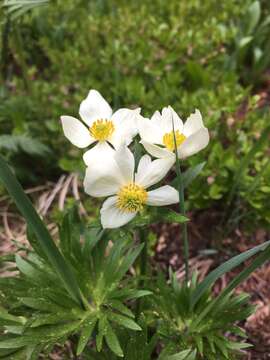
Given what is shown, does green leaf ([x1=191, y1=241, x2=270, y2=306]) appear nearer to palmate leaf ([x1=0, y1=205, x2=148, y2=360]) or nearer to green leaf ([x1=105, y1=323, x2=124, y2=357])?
palmate leaf ([x1=0, y1=205, x2=148, y2=360])

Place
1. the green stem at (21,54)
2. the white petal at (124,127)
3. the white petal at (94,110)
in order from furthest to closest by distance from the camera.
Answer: the green stem at (21,54) < the white petal at (94,110) < the white petal at (124,127)

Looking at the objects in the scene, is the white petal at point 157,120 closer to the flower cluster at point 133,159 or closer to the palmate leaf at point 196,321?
the flower cluster at point 133,159

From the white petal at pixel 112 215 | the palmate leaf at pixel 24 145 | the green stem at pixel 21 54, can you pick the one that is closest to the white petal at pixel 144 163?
the white petal at pixel 112 215

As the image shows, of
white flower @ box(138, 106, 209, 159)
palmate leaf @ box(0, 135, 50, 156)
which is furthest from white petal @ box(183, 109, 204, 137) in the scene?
palmate leaf @ box(0, 135, 50, 156)

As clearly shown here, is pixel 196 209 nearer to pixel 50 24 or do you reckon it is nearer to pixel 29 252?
pixel 29 252

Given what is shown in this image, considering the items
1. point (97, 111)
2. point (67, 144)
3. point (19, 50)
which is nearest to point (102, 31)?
point (19, 50)

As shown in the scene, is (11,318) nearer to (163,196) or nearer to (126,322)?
(126,322)

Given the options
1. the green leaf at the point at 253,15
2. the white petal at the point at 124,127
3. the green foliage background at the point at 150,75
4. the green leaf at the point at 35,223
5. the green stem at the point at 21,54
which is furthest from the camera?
the green leaf at the point at 253,15

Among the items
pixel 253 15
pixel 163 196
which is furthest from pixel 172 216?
pixel 253 15
